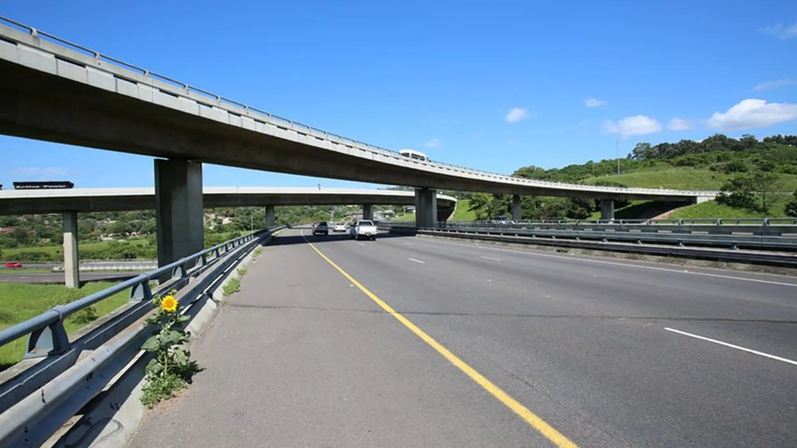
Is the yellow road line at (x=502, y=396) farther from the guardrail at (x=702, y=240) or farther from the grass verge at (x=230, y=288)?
the guardrail at (x=702, y=240)

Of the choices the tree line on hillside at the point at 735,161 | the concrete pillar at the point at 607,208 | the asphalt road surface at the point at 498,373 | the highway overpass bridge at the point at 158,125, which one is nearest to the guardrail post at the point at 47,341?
the asphalt road surface at the point at 498,373

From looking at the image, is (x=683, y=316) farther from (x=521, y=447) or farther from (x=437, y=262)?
(x=437, y=262)

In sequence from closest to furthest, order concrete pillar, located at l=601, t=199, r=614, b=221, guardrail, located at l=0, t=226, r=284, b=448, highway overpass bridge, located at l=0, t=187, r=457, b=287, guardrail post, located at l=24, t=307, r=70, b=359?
guardrail, located at l=0, t=226, r=284, b=448
guardrail post, located at l=24, t=307, r=70, b=359
highway overpass bridge, located at l=0, t=187, r=457, b=287
concrete pillar, located at l=601, t=199, r=614, b=221

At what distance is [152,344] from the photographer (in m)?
5.11

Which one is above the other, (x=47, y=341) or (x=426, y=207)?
(x=426, y=207)

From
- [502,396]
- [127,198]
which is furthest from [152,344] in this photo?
[127,198]

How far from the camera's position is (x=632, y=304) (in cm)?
1007

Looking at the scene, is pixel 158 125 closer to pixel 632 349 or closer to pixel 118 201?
pixel 632 349

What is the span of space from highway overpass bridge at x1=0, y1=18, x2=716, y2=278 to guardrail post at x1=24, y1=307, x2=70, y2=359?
622 inches

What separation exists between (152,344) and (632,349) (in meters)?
6.07

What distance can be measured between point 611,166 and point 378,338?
21244 cm

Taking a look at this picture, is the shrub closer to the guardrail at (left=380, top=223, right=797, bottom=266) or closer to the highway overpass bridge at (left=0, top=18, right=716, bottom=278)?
the highway overpass bridge at (left=0, top=18, right=716, bottom=278)

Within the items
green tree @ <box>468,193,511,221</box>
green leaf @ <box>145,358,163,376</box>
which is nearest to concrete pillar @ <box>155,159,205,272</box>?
green leaf @ <box>145,358,163,376</box>

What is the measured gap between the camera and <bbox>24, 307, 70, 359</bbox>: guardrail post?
358 centimetres
